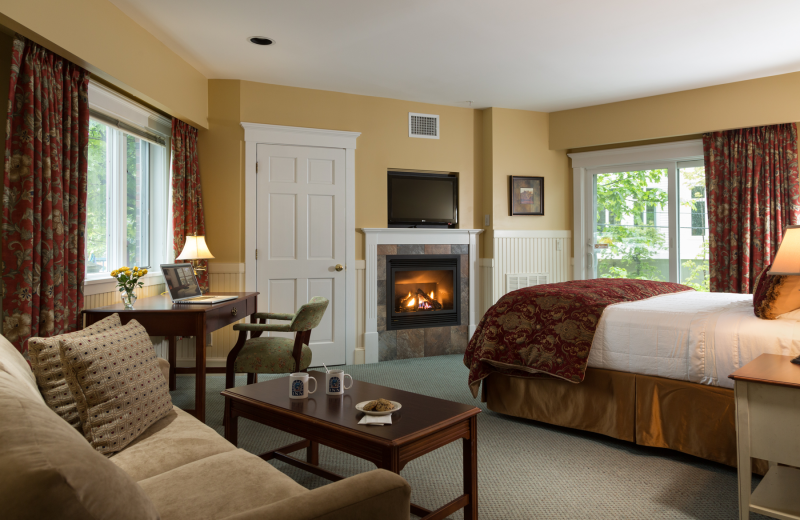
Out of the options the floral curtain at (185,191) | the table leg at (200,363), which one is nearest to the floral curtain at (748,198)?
the table leg at (200,363)

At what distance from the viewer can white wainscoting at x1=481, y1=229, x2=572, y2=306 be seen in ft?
17.8

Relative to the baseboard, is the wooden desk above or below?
above

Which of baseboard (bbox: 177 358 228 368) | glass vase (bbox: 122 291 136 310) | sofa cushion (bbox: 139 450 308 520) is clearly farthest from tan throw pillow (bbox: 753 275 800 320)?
baseboard (bbox: 177 358 228 368)

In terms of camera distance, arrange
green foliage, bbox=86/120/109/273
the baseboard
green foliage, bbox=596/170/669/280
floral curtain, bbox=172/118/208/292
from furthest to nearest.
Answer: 1. green foliage, bbox=596/170/669/280
2. the baseboard
3. floral curtain, bbox=172/118/208/292
4. green foliage, bbox=86/120/109/273

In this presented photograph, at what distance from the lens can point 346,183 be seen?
4891 millimetres

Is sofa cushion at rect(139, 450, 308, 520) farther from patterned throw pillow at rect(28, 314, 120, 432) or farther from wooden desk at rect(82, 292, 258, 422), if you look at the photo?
wooden desk at rect(82, 292, 258, 422)

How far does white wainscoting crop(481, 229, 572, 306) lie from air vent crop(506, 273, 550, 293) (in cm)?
4

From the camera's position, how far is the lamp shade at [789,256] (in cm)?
192

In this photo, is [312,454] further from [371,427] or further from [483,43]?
[483,43]

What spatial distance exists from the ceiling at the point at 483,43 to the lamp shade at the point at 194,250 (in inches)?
57.0

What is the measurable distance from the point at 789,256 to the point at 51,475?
7.72 ft

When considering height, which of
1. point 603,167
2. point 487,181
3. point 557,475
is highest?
point 603,167

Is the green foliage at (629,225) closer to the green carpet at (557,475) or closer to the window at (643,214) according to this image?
the window at (643,214)

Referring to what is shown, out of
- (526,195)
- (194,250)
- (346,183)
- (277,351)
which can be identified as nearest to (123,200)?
(194,250)
